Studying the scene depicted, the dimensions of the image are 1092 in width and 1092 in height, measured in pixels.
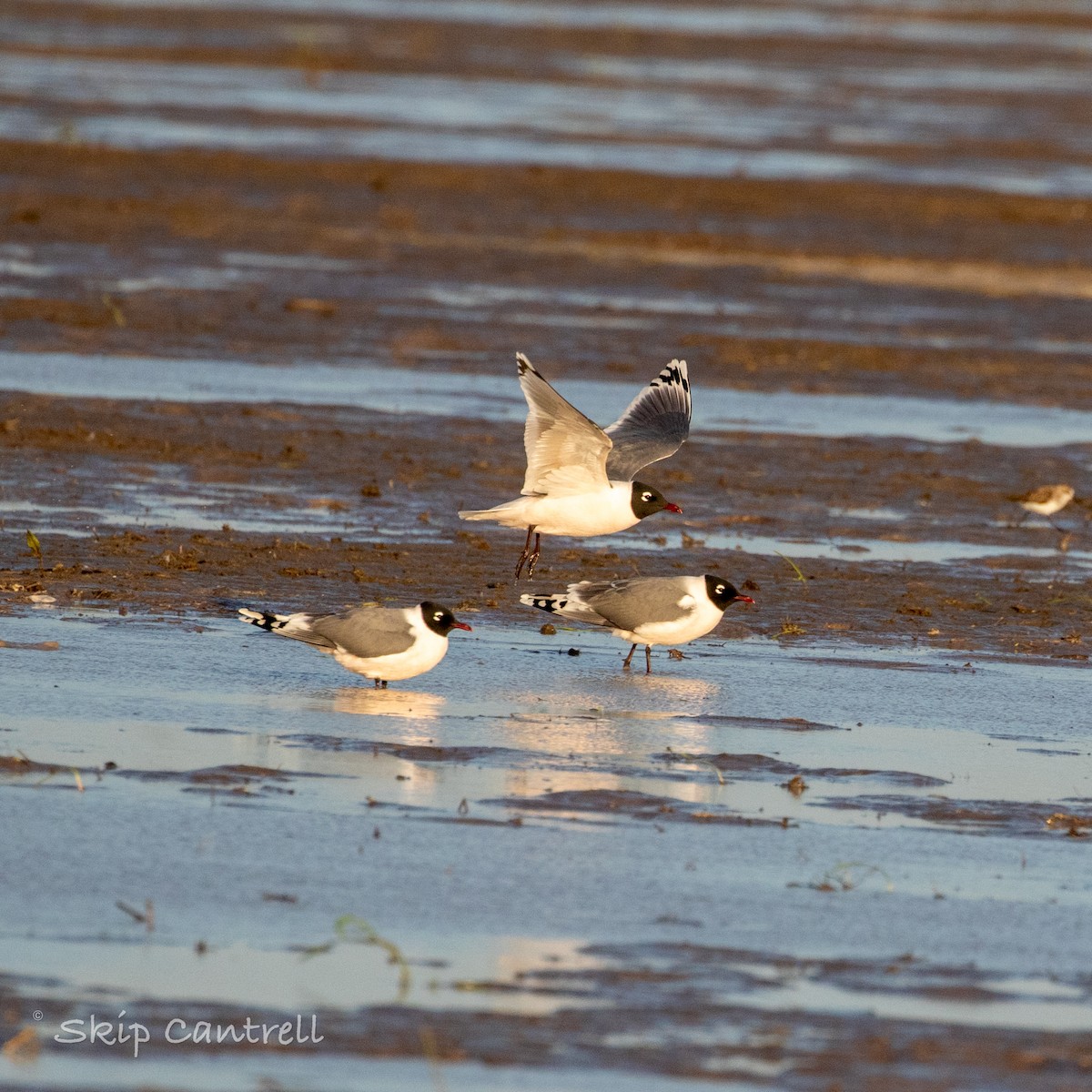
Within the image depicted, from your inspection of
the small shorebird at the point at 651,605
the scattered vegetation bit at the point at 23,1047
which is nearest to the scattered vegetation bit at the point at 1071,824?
the small shorebird at the point at 651,605

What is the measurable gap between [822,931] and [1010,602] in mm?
4873

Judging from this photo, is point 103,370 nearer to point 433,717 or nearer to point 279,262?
point 279,262

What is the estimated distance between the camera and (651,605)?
8.84 meters

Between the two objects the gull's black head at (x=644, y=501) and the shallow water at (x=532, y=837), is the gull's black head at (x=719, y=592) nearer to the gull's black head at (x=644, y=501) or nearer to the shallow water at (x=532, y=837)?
the shallow water at (x=532, y=837)

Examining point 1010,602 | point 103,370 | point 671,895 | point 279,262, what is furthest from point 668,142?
point 671,895

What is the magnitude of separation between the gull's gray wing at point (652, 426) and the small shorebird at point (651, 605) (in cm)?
148

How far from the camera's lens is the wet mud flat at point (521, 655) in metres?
5.43

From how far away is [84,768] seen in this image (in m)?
7.04

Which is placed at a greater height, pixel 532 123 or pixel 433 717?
pixel 532 123

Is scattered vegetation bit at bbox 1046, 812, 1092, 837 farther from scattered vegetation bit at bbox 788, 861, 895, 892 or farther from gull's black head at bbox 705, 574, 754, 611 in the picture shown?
gull's black head at bbox 705, 574, 754, 611

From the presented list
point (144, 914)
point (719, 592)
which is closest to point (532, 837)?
point (144, 914)

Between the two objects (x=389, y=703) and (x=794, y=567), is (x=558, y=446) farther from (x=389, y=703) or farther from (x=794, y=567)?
(x=389, y=703)

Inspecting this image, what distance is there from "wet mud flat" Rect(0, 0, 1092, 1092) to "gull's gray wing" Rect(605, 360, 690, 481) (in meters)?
0.63

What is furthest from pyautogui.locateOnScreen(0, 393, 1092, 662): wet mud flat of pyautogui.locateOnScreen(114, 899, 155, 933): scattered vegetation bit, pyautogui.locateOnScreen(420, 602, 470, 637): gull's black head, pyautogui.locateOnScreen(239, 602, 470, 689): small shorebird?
pyautogui.locateOnScreen(114, 899, 155, 933): scattered vegetation bit
